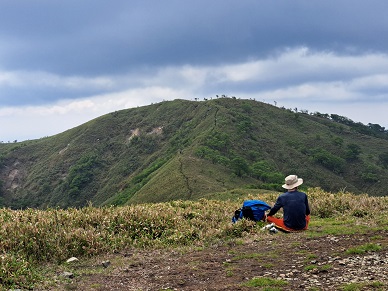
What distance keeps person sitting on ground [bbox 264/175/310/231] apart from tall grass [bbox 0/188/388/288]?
973 mm

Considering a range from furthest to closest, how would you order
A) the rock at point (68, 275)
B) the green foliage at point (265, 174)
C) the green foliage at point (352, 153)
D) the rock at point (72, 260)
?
the green foliage at point (352, 153) → the green foliage at point (265, 174) → the rock at point (72, 260) → the rock at point (68, 275)

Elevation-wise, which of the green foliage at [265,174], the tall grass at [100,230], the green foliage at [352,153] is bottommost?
the green foliage at [265,174]

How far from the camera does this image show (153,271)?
27.9 ft

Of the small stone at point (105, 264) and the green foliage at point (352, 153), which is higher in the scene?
the green foliage at point (352, 153)

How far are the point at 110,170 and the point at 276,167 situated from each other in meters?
40.0

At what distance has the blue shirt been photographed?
34.1 feet

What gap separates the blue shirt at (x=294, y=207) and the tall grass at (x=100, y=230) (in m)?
1.05

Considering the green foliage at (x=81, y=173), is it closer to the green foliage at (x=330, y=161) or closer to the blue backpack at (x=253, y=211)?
the green foliage at (x=330, y=161)

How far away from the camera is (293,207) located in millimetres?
10375

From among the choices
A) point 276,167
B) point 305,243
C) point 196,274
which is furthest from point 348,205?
A: point 276,167

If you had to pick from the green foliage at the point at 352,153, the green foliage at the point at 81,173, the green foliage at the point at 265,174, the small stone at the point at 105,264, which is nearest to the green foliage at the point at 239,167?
the green foliage at the point at 265,174

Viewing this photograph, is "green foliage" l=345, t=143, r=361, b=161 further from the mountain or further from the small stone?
the small stone

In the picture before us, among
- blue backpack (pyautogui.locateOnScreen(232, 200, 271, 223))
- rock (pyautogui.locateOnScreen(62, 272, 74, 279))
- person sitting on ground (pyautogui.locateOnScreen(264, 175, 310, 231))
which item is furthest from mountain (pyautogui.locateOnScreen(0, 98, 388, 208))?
rock (pyautogui.locateOnScreen(62, 272, 74, 279))

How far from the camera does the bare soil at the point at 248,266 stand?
6.78 metres
